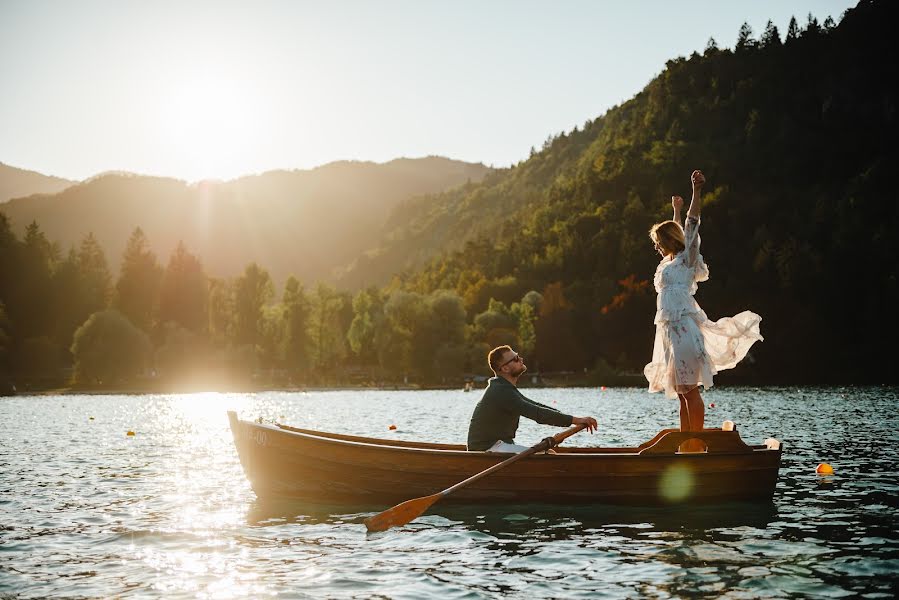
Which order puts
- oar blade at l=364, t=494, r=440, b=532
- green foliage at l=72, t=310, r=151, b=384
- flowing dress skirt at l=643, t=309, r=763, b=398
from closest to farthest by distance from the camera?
oar blade at l=364, t=494, r=440, b=532 < flowing dress skirt at l=643, t=309, r=763, b=398 < green foliage at l=72, t=310, r=151, b=384

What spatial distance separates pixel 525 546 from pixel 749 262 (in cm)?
13107

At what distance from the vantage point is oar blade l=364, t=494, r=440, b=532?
12508 mm

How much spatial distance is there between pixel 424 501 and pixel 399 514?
1.48ft

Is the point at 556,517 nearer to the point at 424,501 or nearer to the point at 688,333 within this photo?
the point at 424,501

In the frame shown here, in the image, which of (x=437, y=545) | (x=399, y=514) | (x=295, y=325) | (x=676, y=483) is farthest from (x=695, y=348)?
(x=295, y=325)

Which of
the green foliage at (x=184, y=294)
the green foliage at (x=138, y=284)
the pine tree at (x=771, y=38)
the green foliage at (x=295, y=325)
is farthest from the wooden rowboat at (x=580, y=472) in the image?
the pine tree at (x=771, y=38)

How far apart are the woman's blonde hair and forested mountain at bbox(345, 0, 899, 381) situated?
10343cm

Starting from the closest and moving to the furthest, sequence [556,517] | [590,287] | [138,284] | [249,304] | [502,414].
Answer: [556,517] → [502,414] → [249,304] → [138,284] → [590,287]

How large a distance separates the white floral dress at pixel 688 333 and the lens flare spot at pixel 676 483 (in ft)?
3.95

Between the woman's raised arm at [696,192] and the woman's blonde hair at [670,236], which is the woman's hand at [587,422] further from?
the woman's raised arm at [696,192]

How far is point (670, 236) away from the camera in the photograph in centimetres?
1331

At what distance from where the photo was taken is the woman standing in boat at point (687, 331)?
43.0 ft

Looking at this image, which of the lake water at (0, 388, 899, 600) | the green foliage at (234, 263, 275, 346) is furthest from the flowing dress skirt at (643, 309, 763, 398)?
the green foliage at (234, 263, 275, 346)

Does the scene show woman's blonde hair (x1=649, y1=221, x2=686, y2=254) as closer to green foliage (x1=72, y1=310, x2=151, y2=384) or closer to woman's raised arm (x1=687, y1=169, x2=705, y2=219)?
woman's raised arm (x1=687, y1=169, x2=705, y2=219)
